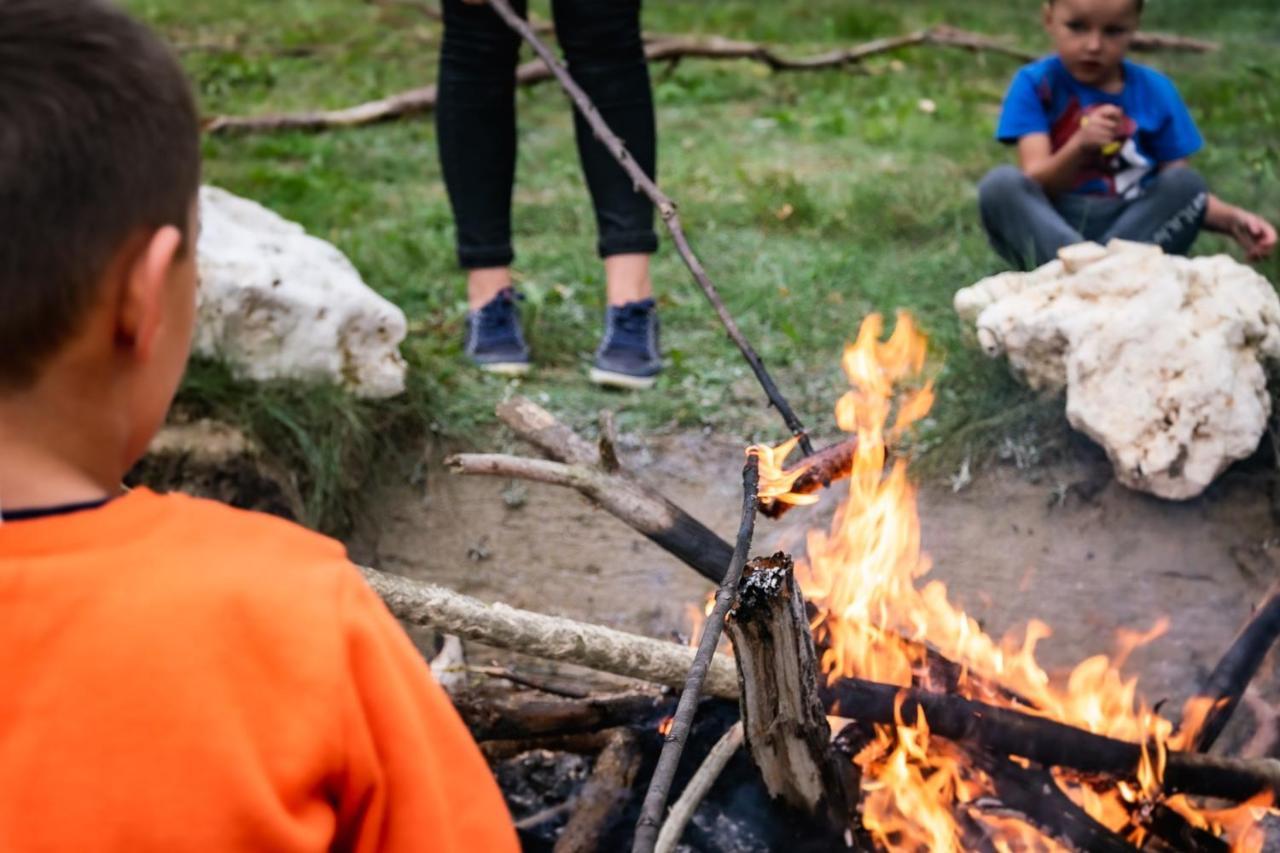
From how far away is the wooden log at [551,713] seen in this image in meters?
2.48

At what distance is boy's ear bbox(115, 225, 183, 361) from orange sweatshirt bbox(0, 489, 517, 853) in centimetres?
14

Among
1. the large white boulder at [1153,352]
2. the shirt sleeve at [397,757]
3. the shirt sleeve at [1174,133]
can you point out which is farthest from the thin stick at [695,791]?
the shirt sleeve at [1174,133]

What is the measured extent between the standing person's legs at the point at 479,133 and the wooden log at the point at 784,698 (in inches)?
95.7

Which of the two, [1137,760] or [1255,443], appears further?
[1255,443]

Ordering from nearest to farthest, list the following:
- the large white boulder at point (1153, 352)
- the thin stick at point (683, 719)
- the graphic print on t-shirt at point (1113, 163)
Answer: the thin stick at point (683, 719), the large white boulder at point (1153, 352), the graphic print on t-shirt at point (1113, 163)

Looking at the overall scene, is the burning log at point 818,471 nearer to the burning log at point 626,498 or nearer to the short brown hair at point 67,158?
the burning log at point 626,498

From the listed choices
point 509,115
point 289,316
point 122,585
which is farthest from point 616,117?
point 122,585

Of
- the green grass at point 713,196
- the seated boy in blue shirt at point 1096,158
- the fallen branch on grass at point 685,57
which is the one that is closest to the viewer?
the green grass at point 713,196

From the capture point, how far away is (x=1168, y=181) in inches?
173

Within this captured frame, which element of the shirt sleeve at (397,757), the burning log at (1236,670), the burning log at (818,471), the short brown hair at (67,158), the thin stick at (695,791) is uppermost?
the short brown hair at (67,158)

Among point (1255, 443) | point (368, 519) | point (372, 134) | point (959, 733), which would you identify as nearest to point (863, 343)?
point (959, 733)

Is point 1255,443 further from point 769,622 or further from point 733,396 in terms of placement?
point 769,622

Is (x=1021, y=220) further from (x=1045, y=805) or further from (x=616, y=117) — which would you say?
(x=1045, y=805)

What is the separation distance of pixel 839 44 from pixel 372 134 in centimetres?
382
